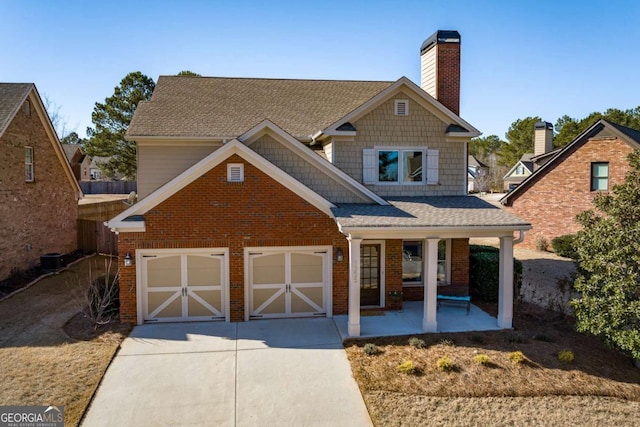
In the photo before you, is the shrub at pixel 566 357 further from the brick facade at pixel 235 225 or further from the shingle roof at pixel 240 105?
the shingle roof at pixel 240 105

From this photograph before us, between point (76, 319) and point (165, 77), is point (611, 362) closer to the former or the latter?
point (76, 319)

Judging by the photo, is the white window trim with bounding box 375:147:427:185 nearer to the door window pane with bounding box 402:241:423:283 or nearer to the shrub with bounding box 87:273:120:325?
the door window pane with bounding box 402:241:423:283

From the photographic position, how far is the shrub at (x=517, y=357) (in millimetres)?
9750

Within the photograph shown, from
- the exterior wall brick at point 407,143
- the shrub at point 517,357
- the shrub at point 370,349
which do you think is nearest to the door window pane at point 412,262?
the exterior wall brick at point 407,143

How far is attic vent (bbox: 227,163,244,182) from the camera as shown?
482 inches

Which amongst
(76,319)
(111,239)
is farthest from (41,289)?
(111,239)

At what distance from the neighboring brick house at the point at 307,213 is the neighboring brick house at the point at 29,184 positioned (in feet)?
16.9

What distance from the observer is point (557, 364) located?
32.1 feet

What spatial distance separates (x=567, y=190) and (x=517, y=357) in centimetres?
1752

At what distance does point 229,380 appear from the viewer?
9039mm

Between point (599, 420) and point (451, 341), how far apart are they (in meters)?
3.48

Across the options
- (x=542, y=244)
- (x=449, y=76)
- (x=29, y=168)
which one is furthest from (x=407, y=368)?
(x=542, y=244)

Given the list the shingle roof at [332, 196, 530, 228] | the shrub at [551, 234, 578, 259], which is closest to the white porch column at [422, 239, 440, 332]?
the shingle roof at [332, 196, 530, 228]

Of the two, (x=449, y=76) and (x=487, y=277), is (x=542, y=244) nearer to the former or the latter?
(x=487, y=277)
